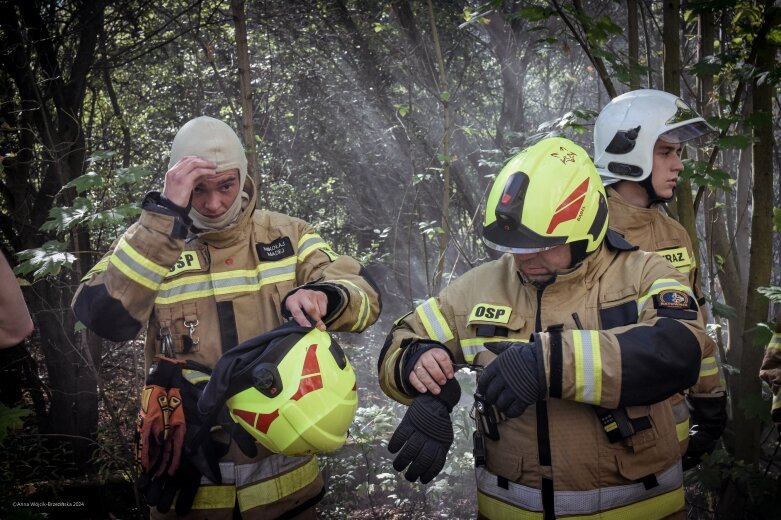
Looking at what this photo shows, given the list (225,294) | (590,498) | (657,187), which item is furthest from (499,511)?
(657,187)

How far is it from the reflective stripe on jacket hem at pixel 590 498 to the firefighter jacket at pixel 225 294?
805 mm

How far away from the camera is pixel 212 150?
8.74 ft

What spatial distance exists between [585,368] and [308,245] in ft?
4.45

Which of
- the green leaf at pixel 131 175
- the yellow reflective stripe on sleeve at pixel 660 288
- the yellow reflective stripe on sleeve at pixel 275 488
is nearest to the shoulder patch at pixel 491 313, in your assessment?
the yellow reflective stripe on sleeve at pixel 660 288

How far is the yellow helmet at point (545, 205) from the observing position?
83.4 inches

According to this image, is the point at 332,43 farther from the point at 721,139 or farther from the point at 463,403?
the point at 721,139

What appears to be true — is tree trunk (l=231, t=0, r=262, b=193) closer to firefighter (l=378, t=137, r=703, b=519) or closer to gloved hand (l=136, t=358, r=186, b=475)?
gloved hand (l=136, t=358, r=186, b=475)

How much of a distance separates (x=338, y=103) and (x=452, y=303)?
6499 millimetres

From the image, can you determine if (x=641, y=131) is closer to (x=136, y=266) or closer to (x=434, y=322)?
(x=434, y=322)

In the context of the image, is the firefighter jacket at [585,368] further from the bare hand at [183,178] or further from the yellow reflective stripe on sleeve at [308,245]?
the bare hand at [183,178]

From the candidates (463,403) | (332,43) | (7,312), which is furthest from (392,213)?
(7,312)

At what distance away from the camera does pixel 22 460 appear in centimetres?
560

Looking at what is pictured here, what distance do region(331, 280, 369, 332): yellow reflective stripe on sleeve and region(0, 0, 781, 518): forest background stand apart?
4.20 ft

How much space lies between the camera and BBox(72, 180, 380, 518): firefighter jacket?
Answer: 95.2 inches
